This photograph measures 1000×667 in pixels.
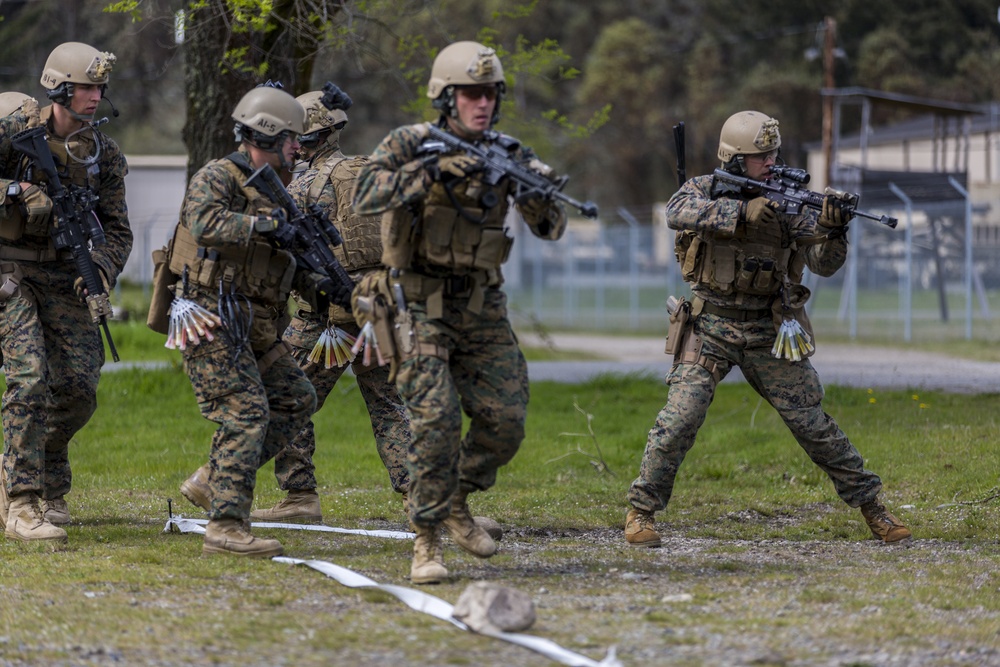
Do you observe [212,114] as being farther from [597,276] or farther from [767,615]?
[597,276]

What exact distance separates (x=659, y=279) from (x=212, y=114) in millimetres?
20735

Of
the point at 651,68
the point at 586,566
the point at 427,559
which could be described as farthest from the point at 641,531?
the point at 651,68

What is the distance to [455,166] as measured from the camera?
18.3ft

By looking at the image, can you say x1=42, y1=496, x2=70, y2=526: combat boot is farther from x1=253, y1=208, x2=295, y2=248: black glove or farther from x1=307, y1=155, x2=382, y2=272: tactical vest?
x1=253, y1=208, x2=295, y2=248: black glove

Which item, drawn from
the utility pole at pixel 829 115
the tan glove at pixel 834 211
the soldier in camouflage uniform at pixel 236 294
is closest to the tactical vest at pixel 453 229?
the soldier in camouflage uniform at pixel 236 294

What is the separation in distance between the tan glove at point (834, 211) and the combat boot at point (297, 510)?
3.13 meters

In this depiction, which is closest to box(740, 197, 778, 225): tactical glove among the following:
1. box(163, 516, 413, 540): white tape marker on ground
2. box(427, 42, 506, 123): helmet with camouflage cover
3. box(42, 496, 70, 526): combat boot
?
box(427, 42, 506, 123): helmet with camouflage cover

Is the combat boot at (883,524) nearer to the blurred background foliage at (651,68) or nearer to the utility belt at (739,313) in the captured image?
the utility belt at (739,313)

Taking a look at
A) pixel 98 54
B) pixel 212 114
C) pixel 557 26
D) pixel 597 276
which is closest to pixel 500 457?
pixel 98 54

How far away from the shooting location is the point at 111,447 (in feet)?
34.7

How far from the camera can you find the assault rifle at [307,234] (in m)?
6.23

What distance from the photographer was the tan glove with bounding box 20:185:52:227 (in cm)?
657

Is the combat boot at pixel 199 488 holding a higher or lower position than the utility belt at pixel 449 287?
lower

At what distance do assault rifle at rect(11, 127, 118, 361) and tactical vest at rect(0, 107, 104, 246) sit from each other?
4 centimetres
